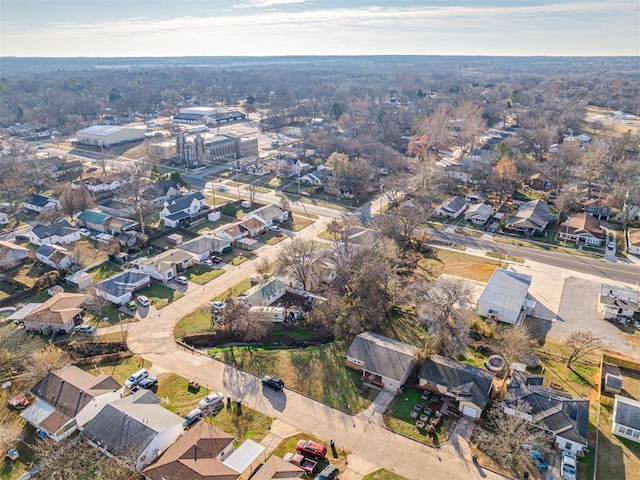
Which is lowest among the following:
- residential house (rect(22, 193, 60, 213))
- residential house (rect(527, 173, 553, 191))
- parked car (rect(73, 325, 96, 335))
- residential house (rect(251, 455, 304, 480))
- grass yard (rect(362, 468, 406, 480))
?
grass yard (rect(362, 468, 406, 480))

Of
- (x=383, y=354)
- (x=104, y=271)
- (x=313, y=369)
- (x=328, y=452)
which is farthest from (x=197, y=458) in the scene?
(x=104, y=271)

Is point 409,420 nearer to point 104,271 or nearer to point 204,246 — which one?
point 204,246

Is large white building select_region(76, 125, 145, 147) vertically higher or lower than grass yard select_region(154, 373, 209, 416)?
higher

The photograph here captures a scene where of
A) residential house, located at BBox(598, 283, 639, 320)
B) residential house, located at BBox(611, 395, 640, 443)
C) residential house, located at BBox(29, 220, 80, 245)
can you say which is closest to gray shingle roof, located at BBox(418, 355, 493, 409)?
residential house, located at BBox(611, 395, 640, 443)

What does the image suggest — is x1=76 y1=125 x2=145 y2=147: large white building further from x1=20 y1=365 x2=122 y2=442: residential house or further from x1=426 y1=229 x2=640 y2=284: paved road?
x1=20 y1=365 x2=122 y2=442: residential house

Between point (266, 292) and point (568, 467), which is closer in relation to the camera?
point (568, 467)

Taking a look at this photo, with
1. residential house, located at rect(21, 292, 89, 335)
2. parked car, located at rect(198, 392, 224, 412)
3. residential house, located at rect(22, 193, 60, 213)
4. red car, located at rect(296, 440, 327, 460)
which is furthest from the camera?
residential house, located at rect(22, 193, 60, 213)

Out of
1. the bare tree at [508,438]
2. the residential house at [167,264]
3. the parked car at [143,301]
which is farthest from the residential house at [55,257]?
the bare tree at [508,438]

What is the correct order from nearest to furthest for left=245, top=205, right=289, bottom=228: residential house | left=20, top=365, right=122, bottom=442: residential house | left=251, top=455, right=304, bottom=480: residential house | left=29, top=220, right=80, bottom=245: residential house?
left=251, top=455, right=304, bottom=480: residential house
left=20, top=365, right=122, bottom=442: residential house
left=29, top=220, right=80, bottom=245: residential house
left=245, top=205, right=289, bottom=228: residential house
